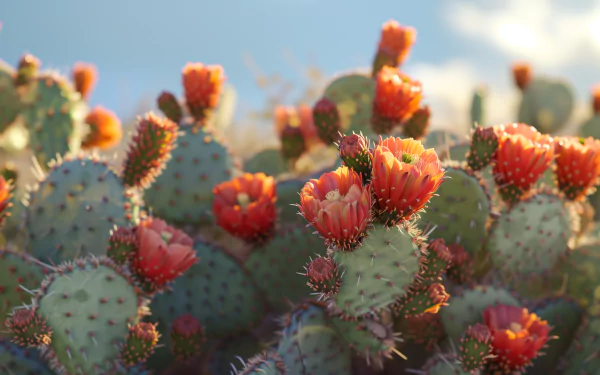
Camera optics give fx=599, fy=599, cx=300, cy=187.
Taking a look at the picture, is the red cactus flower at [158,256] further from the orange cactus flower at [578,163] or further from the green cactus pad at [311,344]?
the orange cactus flower at [578,163]

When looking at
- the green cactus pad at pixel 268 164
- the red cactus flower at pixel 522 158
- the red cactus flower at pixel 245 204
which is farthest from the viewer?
the green cactus pad at pixel 268 164

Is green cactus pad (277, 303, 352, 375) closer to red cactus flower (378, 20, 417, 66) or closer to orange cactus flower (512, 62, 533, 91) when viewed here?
red cactus flower (378, 20, 417, 66)

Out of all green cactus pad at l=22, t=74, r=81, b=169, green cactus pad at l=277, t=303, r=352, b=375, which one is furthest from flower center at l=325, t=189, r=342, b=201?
green cactus pad at l=22, t=74, r=81, b=169

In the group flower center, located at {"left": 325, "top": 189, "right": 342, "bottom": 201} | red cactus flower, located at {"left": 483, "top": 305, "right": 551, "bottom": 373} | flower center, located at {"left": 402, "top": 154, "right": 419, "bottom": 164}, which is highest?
flower center, located at {"left": 402, "top": 154, "right": 419, "bottom": 164}

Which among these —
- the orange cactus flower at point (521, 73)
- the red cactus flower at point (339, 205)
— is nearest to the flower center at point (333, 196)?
the red cactus flower at point (339, 205)

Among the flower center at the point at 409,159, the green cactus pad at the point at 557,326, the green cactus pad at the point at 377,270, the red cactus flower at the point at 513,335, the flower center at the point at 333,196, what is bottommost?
the green cactus pad at the point at 557,326

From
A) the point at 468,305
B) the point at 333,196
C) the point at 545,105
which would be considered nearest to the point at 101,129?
the point at 468,305
